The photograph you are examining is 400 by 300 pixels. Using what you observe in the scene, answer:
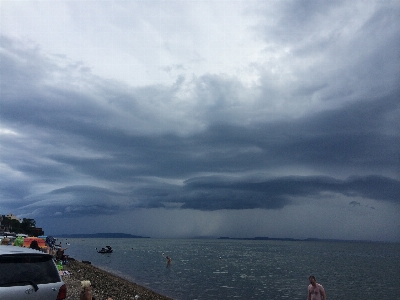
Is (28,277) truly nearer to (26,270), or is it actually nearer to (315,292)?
(26,270)

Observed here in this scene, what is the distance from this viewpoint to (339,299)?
3155 cm

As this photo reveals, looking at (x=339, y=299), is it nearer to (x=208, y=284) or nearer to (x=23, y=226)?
(x=208, y=284)

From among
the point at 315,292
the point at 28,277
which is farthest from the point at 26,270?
the point at 315,292

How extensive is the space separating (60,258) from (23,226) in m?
110

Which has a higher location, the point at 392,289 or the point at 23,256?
the point at 23,256

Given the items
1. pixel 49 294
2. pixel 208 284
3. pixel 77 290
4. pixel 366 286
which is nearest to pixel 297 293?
pixel 208 284

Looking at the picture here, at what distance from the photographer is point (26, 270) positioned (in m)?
6.71

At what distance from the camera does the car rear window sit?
6.41m

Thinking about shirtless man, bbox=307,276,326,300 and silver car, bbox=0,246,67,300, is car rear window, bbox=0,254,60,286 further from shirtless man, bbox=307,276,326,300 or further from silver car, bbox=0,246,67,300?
shirtless man, bbox=307,276,326,300

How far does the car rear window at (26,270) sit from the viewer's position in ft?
21.0

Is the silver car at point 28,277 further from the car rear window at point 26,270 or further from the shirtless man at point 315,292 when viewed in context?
the shirtless man at point 315,292

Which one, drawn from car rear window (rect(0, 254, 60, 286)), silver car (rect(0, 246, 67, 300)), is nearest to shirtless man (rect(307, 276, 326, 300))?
silver car (rect(0, 246, 67, 300))

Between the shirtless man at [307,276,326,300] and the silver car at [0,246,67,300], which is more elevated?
the silver car at [0,246,67,300]

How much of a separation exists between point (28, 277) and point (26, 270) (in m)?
0.15
